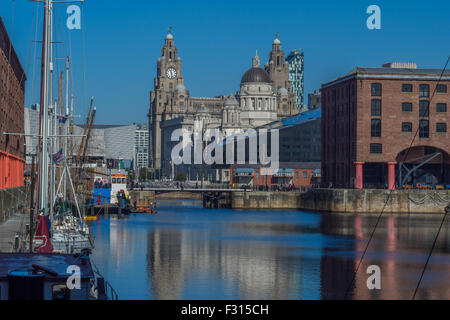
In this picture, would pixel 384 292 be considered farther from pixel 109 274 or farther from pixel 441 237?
pixel 441 237

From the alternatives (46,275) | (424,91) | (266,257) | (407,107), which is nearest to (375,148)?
(407,107)

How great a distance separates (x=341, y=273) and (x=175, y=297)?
50.3ft

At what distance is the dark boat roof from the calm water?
15.9 metres

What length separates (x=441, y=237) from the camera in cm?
8525

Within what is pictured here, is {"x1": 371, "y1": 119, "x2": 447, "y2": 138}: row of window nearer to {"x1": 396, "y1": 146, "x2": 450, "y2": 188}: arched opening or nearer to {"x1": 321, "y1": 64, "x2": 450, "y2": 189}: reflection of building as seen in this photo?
{"x1": 321, "y1": 64, "x2": 450, "y2": 189}: reflection of building

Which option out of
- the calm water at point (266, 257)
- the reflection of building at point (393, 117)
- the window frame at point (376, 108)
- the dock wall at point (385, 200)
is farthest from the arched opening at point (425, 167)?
the calm water at point (266, 257)

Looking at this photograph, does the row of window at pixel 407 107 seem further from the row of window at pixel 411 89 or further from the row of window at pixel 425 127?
the row of window at pixel 425 127

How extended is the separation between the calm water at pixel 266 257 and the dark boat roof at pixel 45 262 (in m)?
15.9

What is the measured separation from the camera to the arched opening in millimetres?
125875

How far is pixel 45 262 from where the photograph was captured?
29547 mm

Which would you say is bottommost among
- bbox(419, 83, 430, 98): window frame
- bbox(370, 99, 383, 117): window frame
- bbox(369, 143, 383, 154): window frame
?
bbox(369, 143, 383, 154): window frame

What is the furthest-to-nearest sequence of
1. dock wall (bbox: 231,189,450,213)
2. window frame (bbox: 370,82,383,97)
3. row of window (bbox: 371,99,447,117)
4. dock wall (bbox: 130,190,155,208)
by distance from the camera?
dock wall (bbox: 130,190,155,208) < row of window (bbox: 371,99,447,117) < window frame (bbox: 370,82,383,97) < dock wall (bbox: 231,189,450,213)

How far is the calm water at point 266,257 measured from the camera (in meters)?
49.6

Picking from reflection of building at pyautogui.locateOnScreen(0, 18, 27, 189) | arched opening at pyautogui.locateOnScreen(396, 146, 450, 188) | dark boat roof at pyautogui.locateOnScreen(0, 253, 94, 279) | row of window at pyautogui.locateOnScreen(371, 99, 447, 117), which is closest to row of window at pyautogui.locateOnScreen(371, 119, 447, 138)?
row of window at pyautogui.locateOnScreen(371, 99, 447, 117)
